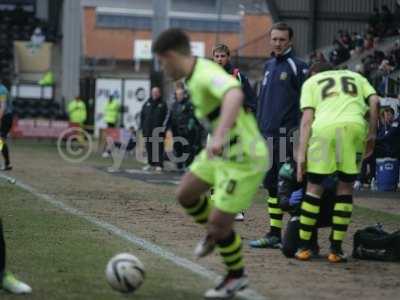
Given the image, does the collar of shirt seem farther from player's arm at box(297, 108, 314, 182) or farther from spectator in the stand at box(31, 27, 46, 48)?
spectator in the stand at box(31, 27, 46, 48)

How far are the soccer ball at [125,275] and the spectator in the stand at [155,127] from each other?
1812cm

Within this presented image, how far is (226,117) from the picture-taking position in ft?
23.9

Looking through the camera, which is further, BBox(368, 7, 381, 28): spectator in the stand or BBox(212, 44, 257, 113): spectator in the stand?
BBox(368, 7, 381, 28): spectator in the stand

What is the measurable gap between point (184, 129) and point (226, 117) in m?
18.3

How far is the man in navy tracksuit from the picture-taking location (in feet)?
35.3

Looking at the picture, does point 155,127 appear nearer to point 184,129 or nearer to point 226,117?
point 184,129

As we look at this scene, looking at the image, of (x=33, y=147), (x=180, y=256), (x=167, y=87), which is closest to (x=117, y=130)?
(x=33, y=147)

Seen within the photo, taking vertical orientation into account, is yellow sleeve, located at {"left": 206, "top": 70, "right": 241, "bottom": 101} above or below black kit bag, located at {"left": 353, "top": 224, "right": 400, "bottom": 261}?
above

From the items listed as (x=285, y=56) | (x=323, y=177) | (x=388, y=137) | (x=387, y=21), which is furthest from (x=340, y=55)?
(x=323, y=177)

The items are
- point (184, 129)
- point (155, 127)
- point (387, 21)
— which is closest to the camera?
point (184, 129)

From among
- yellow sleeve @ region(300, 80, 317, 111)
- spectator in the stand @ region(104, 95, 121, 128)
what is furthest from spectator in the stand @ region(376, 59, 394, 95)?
yellow sleeve @ region(300, 80, 317, 111)

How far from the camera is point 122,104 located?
125ft

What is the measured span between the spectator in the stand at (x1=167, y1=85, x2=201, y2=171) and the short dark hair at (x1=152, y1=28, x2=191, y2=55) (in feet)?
57.8

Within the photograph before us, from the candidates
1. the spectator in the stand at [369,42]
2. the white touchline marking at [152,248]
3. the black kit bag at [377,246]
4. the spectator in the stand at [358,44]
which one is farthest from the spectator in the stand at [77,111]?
the black kit bag at [377,246]
